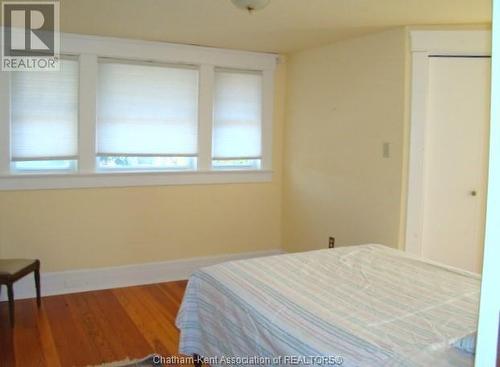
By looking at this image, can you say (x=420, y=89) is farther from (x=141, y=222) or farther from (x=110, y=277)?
(x=110, y=277)

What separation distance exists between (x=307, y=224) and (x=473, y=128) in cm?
177

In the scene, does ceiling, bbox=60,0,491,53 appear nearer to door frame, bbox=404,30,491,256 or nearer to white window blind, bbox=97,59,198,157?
door frame, bbox=404,30,491,256

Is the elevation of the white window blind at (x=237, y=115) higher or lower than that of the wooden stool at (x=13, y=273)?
higher

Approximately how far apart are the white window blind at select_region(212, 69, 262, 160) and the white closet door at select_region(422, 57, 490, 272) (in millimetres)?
1815

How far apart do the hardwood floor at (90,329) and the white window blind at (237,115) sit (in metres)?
1.53

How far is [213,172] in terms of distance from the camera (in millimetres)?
4426

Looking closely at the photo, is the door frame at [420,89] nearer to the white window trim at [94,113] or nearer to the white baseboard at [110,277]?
the white window trim at [94,113]

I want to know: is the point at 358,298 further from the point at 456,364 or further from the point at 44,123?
the point at 44,123

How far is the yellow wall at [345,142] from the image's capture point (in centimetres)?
348

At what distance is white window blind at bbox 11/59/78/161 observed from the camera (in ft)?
12.0

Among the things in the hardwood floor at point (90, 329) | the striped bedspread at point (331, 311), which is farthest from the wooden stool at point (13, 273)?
the striped bedspread at point (331, 311)

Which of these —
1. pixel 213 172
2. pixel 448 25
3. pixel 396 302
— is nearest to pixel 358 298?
pixel 396 302
